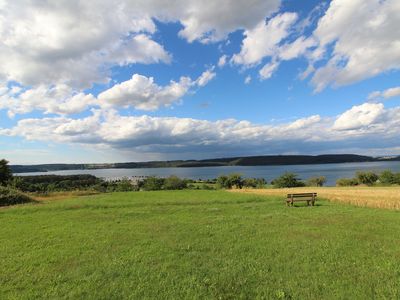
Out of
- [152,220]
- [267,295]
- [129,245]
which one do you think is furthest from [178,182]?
[267,295]

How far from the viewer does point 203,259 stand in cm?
986

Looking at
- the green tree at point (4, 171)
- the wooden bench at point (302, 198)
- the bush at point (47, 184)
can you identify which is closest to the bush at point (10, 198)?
the bush at point (47, 184)

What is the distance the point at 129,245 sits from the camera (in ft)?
38.8

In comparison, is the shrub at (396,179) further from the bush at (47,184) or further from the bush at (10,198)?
the bush at (10,198)

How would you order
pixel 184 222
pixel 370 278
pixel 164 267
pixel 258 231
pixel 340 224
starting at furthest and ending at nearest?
pixel 184 222, pixel 340 224, pixel 258 231, pixel 164 267, pixel 370 278

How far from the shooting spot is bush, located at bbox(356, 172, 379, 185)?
85562 mm

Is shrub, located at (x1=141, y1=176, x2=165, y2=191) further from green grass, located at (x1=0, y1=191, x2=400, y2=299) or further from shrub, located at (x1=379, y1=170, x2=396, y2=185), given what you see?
green grass, located at (x1=0, y1=191, x2=400, y2=299)

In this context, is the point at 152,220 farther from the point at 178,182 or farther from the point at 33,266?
the point at 178,182

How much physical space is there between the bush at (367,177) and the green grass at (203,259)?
76.1 metres

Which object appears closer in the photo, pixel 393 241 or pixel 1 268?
pixel 1 268

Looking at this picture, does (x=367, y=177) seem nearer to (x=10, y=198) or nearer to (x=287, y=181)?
(x=287, y=181)

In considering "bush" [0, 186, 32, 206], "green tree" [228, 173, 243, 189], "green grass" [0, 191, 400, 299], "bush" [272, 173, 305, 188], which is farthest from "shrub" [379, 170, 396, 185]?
"bush" [0, 186, 32, 206]

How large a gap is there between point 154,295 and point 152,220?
11.0 metres

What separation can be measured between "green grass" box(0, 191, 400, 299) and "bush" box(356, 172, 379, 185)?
76116 mm
